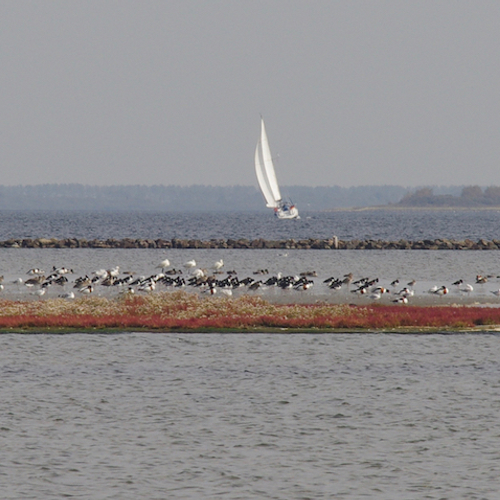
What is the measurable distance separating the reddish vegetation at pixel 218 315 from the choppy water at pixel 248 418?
1.98 metres

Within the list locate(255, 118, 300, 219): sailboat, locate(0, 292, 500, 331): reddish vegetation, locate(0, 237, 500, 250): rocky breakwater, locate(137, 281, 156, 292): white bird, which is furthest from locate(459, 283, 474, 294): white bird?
locate(255, 118, 300, 219): sailboat

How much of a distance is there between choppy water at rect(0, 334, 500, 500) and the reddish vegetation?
1979mm

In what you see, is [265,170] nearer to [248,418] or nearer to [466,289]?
[466,289]

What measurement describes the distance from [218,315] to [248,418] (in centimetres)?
1422

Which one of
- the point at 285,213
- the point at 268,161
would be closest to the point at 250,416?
the point at 268,161

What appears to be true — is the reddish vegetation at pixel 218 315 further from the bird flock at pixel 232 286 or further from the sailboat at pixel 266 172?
the sailboat at pixel 266 172

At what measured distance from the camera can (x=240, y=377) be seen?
24.9 metres

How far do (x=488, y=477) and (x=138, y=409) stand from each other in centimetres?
806

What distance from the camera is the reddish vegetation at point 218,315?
107 feet

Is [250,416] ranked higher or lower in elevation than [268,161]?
lower

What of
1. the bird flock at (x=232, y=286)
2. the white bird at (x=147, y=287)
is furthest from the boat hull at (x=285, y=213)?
the white bird at (x=147, y=287)

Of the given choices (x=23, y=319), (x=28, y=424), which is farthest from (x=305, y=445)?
(x=23, y=319)

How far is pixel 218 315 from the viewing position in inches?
1352

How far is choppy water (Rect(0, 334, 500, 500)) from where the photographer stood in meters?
15.9
